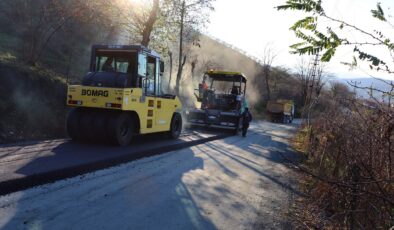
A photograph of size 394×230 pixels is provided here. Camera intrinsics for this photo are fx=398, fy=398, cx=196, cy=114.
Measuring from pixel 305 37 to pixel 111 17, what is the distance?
1997 centimetres

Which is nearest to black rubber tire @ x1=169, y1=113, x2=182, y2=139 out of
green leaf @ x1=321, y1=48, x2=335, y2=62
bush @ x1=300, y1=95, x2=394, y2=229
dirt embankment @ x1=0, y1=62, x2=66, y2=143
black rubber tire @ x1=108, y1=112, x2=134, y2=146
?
black rubber tire @ x1=108, y1=112, x2=134, y2=146

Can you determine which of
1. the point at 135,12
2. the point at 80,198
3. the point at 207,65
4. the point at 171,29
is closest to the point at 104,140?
the point at 80,198

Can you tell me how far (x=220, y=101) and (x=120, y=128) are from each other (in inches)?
454

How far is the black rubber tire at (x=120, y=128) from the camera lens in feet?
34.2

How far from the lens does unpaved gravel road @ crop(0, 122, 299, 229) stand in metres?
5.07

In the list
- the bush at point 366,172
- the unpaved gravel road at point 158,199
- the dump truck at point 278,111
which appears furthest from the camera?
the dump truck at point 278,111

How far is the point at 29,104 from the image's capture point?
42.5ft

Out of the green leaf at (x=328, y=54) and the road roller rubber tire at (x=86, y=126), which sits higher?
the green leaf at (x=328, y=54)

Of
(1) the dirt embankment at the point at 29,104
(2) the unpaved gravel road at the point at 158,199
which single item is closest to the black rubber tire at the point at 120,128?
(2) the unpaved gravel road at the point at 158,199

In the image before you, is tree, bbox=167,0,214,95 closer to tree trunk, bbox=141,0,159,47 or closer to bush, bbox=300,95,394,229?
tree trunk, bbox=141,0,159,47

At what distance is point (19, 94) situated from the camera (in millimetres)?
12875

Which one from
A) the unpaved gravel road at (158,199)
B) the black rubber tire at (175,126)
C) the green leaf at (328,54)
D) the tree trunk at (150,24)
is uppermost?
the tree trunk at (150,24)

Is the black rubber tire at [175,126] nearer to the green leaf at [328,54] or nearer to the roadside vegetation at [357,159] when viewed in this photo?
the roadside vegetation at [357,159]

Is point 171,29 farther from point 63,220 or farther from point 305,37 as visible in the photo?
point 305,37
